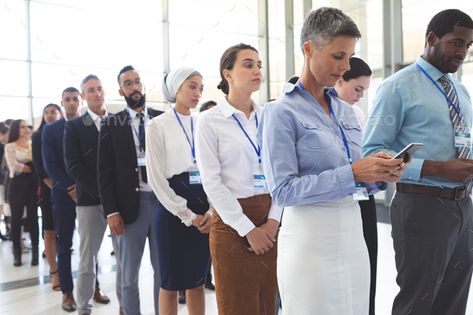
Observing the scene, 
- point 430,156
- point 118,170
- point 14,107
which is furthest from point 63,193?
point 14,107

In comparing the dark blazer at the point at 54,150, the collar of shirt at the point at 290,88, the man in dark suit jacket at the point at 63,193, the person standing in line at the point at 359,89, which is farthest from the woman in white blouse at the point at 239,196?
the dark blazer at the point at 54,150

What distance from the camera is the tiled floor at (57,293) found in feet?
10.3

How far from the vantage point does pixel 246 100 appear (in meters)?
1.97

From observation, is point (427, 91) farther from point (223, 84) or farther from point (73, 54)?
point (73, 54)

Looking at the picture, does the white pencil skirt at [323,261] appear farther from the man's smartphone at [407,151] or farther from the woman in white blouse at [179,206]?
the woman in white blouse at [179,206]

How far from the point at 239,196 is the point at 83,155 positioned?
61.1 inches

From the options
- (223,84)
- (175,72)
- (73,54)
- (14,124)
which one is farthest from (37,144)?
(73,54)

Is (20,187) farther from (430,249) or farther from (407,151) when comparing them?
(407,151)

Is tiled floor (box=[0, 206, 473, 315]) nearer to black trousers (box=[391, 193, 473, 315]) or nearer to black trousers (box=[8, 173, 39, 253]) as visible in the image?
black trousers (box=[8, 173, 39, 253])

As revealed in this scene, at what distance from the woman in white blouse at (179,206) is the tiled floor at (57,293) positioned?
850 mm

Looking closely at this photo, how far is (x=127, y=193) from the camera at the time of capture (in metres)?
2.46

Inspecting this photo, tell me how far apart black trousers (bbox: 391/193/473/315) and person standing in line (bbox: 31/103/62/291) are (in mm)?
3068

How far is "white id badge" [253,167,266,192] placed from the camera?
183 centimetres

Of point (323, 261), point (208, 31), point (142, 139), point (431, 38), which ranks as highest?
point (208, 31)
